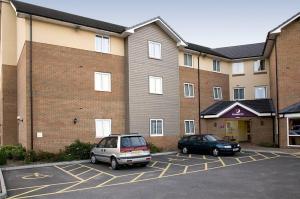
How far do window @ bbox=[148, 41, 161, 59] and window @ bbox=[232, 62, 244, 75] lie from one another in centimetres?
1082

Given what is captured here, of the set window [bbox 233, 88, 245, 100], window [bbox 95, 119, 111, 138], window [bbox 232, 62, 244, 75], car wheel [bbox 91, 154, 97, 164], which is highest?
window [bbox 232, 62, 244, 75]

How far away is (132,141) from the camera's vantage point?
54.9ft

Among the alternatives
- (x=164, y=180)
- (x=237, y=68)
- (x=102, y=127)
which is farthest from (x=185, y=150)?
(x=237, y=68)

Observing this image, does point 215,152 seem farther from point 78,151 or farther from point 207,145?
point 78,151

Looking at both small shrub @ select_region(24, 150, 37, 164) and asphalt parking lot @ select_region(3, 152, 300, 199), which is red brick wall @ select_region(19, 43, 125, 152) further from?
asphalt parking lot @ select_region(3, 152, 300, 199)

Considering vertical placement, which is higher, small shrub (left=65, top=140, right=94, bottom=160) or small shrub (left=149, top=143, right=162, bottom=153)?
small shrub (left=65, top=140, right=94, bottom=160)

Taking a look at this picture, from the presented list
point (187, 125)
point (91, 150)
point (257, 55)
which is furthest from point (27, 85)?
point (257, 55)

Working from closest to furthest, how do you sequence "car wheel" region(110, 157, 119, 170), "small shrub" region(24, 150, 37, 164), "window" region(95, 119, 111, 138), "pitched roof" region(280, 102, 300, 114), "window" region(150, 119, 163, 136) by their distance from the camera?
"car wheel" region(110, 157, 119, 170) < "small shrub" region(24, 150, 37, 164) < "window" region(95, 119, 111, 138) < "pitched roof" region(280, 102, 300, 114) < "window" region(150, 119, 163, 136)

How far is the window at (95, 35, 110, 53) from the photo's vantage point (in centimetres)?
2323

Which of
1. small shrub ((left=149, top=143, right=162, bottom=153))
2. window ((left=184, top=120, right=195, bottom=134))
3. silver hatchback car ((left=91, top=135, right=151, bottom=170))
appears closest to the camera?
silver hatchback car ((left=91, top=135, right=151, bottom=170))

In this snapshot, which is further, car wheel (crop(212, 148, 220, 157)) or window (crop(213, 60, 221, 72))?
window (crop(213, 60, 221, 72))

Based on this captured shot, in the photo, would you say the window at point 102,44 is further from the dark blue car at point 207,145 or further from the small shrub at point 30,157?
the dark blue car at point 207,145

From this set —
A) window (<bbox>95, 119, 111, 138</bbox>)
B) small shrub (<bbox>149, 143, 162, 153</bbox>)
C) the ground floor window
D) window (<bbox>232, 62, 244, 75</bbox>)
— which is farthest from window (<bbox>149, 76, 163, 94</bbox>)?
window (<bbox>232, 62, 244, 75</bbox>)

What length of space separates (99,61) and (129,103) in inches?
140
